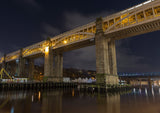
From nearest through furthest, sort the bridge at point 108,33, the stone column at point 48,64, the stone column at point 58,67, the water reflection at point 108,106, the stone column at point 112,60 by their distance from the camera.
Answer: the water reflection at point 108,106
the bridge at point 108,33
the stone column at point 112,60
the stone column at point 48,64
the stone column at point 58,67

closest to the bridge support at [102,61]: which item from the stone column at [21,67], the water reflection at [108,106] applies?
the water reflection at [108,106]

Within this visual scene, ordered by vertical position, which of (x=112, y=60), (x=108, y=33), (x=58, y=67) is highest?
(x=108, y=33)

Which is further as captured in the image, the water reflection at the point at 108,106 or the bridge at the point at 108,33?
the bridge at the point at 108,33

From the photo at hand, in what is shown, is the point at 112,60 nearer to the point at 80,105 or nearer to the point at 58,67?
the point at 80,105

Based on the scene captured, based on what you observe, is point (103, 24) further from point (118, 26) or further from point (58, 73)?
point (58, 73)

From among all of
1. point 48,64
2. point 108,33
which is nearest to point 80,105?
point 108,33

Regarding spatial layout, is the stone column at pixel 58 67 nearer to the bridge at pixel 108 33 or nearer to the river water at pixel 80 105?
the bridge at pixel 108 33

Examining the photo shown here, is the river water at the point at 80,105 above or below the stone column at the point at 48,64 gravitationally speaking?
below

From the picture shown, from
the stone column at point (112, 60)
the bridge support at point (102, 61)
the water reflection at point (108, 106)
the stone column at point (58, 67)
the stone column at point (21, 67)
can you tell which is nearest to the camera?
the water reflection at point (108, 106)

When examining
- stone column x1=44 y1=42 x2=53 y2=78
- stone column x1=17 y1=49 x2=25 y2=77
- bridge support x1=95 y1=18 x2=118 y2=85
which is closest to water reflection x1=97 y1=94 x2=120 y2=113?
bridge support x1=95 y1=18 x2=118 y2=85

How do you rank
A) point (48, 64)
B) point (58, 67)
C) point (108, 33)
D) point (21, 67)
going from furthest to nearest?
point (21, 67)
point (58, 67)
point (48, 64)
point (108, 33)

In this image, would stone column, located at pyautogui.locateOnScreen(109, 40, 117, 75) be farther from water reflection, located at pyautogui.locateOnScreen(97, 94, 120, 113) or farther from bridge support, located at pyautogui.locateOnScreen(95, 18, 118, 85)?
water reflection, located at pyautogui.locateOnScreen(97, 94, 120, 113)

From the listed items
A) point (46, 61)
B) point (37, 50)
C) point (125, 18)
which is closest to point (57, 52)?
point (46, 61)

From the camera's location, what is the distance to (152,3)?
2539 centimetres
